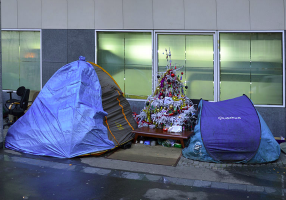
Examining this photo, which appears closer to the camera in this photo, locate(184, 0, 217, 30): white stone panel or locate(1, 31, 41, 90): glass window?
locate(184, 0, 217, 30): white stone panel

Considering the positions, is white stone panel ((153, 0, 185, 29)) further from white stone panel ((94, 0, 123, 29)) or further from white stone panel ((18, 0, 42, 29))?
white stone panel ((18, 0, 42, 29))

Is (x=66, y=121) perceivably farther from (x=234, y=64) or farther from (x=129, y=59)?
(x=234, y=64)

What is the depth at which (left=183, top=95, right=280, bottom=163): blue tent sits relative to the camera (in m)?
6.40

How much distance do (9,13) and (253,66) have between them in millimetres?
8556

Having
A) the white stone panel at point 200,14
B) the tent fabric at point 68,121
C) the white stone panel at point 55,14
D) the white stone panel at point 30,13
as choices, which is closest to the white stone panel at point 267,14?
the white stone panel at point 200,14

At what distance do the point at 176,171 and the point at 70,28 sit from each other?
6.61m

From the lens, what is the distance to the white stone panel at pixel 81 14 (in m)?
10.4

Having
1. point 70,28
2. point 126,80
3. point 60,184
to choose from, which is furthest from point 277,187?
point 70,28

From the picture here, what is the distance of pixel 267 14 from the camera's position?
30.3 ft

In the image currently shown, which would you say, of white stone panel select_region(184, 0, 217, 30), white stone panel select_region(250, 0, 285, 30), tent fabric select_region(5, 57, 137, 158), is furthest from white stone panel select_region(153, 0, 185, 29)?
tent fabric select_region(5, 57, 137, 158)

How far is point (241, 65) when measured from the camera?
971 cm

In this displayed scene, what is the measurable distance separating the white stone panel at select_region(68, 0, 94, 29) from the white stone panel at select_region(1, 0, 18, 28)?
6.97 feet

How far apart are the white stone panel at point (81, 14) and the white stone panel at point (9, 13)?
6.97ft

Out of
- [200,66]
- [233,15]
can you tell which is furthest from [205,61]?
[233,15]
